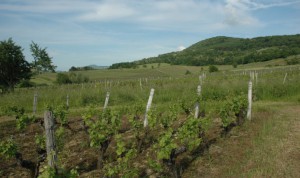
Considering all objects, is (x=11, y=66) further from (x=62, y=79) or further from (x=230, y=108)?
(x=230, y=108)

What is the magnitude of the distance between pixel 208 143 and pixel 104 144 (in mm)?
3067

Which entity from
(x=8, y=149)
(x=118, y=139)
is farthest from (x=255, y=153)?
(x=8, y=149)

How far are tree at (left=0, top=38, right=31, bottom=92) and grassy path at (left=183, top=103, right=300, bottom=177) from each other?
29692mm

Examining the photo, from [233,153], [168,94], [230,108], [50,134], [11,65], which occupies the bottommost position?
[233,153]

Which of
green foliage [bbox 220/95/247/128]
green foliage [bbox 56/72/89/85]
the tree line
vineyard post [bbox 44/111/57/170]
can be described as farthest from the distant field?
vineyard post [bbox 44/111/57/170]

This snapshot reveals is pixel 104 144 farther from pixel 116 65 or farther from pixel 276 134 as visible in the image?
pixel 116 65

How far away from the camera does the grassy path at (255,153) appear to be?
652cm

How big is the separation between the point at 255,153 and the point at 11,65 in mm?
31525

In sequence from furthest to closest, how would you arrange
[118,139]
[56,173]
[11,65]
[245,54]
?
[245,54], [11,65], [118,139], [56,173]

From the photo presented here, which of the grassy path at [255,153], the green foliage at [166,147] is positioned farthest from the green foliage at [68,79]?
the green foliage at [166,147]

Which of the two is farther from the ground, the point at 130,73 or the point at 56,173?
the point at 130,73

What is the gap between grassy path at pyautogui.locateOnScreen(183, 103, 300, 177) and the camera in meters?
6.52

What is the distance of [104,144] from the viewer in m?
7.16

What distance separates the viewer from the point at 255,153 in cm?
748
